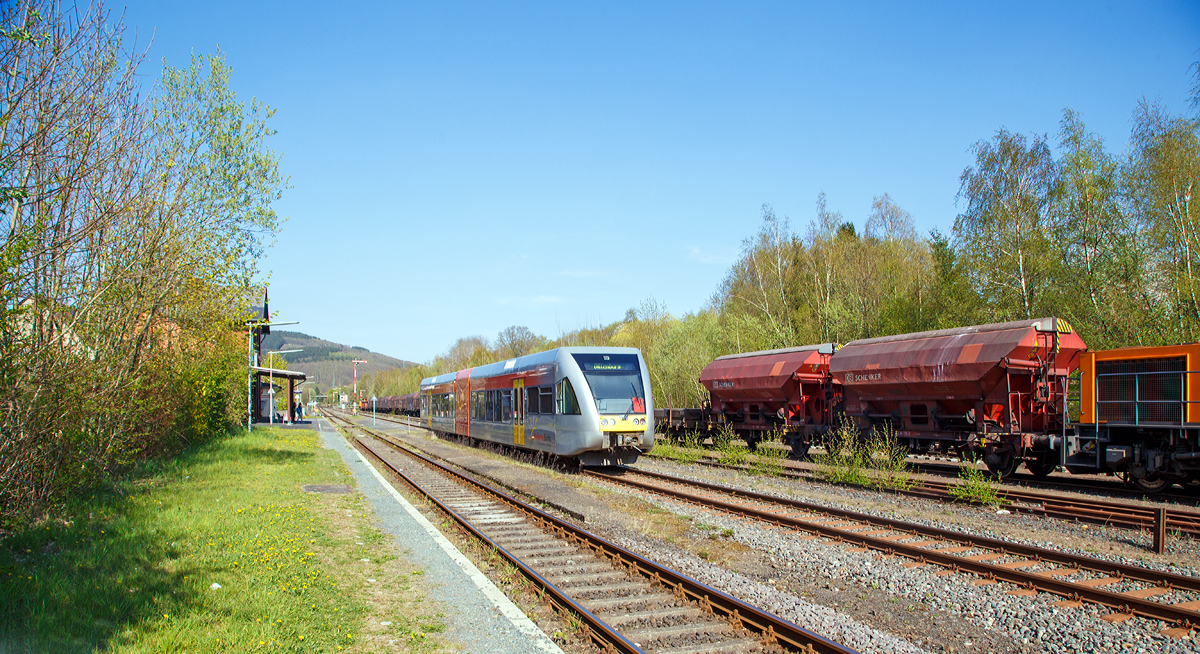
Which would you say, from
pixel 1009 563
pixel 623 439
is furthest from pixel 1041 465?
pixel 623 439

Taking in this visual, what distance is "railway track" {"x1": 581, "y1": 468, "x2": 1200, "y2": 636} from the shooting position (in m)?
6.68

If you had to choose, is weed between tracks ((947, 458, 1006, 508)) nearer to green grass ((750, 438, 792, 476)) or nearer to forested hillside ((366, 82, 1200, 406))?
green grass ((750, 438, 792, 476))

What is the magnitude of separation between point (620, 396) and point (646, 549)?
335 inches

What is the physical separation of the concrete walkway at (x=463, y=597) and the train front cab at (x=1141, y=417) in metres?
12.2

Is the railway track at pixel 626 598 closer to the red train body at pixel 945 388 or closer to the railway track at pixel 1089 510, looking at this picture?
the railway track at pixel 1089 510

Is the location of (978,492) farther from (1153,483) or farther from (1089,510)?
(1153,483)

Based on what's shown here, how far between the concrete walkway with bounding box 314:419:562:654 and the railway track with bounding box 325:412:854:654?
1.53 feet

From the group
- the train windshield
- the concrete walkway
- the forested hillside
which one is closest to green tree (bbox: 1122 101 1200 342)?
the forested hillside

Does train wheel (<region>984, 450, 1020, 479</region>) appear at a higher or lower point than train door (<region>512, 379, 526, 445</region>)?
Answer: lower

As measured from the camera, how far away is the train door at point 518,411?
21453 mm

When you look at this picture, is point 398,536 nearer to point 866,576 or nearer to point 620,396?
point 866,576

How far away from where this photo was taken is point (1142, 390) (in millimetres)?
13469

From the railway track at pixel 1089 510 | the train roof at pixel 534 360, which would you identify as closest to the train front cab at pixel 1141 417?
the railway track at pixel 1089 510

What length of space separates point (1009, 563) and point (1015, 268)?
23.6m
